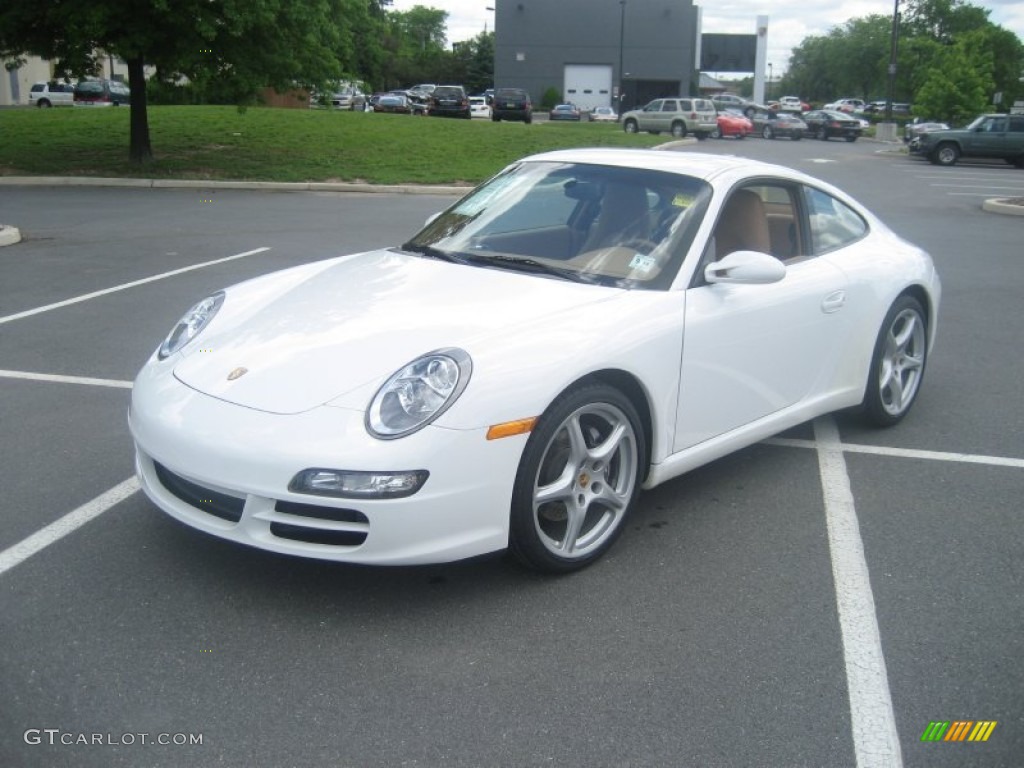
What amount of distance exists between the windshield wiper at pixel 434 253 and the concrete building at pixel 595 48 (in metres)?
76.3

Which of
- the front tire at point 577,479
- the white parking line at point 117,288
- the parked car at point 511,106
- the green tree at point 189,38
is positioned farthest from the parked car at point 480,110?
the front tire at point 577,479

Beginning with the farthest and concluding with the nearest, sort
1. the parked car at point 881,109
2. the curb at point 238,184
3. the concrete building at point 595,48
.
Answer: the parked car at point 881,109 → the concrete building at point 595,48 → the curb at point 238,184

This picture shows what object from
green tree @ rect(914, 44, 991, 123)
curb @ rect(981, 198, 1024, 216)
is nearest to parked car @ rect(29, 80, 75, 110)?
green tree @ rect(914, 44, 991, 123)

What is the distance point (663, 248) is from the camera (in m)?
4.21

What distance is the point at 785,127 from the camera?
4819 centimetres

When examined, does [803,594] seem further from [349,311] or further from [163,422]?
[163,422]

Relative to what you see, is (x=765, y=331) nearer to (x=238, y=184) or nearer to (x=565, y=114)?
(x=238, y=184)

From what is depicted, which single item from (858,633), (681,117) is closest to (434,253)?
(858,633)

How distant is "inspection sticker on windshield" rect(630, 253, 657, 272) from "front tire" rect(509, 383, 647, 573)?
630 millimetres

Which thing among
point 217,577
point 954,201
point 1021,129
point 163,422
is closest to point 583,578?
point 217,577

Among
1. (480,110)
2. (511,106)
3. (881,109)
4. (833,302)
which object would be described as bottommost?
(833,302)

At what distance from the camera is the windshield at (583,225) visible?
4195 millimetres

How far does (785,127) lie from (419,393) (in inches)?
1903

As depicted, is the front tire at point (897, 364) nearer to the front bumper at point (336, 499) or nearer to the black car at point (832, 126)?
the front bumper at point (336, 499)
